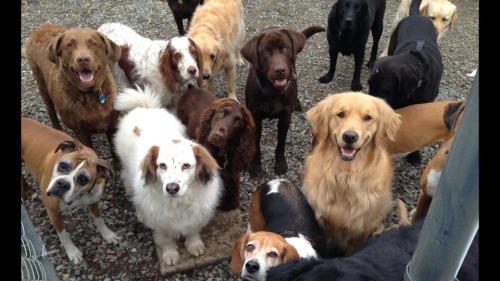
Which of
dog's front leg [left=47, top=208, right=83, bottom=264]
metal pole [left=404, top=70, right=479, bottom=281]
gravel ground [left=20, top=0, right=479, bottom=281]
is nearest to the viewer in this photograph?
metal pole [left=404, top=70, right=479, bottom=281]

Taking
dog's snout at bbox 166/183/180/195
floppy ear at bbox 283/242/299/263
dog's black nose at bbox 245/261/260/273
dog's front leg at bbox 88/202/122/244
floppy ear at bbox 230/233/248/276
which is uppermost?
dog's snout at bbox 166/183/180/195

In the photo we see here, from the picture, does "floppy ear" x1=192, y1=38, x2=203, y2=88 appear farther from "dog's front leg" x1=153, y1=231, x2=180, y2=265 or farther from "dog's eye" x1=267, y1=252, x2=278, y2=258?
"dog's eye" x1=267, y1=252, x2=278, y2=258

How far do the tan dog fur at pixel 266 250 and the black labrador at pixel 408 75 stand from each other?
2.22 m

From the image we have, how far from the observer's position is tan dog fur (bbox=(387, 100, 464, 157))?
3666 millimetres

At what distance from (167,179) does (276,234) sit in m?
0.89

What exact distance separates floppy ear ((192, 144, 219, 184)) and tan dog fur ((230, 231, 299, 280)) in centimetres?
62

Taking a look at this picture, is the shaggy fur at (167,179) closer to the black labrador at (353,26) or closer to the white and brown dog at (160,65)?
the white and brown dog at (160,65)

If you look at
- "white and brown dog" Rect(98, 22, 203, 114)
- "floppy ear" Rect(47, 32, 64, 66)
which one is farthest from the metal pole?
"floppy ear" Rect(47, 32, 64, 66)

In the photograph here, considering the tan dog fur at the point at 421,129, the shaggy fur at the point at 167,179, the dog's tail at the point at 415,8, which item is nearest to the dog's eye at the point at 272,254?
the shaggy fur at the point at 167,179

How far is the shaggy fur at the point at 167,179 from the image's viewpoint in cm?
296

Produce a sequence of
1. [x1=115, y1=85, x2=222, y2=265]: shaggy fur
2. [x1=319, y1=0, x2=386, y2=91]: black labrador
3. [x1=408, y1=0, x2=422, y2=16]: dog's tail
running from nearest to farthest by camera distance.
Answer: [x1=115, y1=85, x2=222, y2=265]: shaggy fur < [x1=319, y1=0, x2=386, y2=91]: black labrador < [x1=408, y1=0, x2=422, y2=16]: dog's tail

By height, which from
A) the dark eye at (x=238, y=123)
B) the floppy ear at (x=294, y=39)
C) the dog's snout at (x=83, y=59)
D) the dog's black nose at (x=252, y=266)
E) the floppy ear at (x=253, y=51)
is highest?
the floppy ear at (x=294, y=39)

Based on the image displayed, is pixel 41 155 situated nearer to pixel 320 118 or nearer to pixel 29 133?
pixel 29 133
